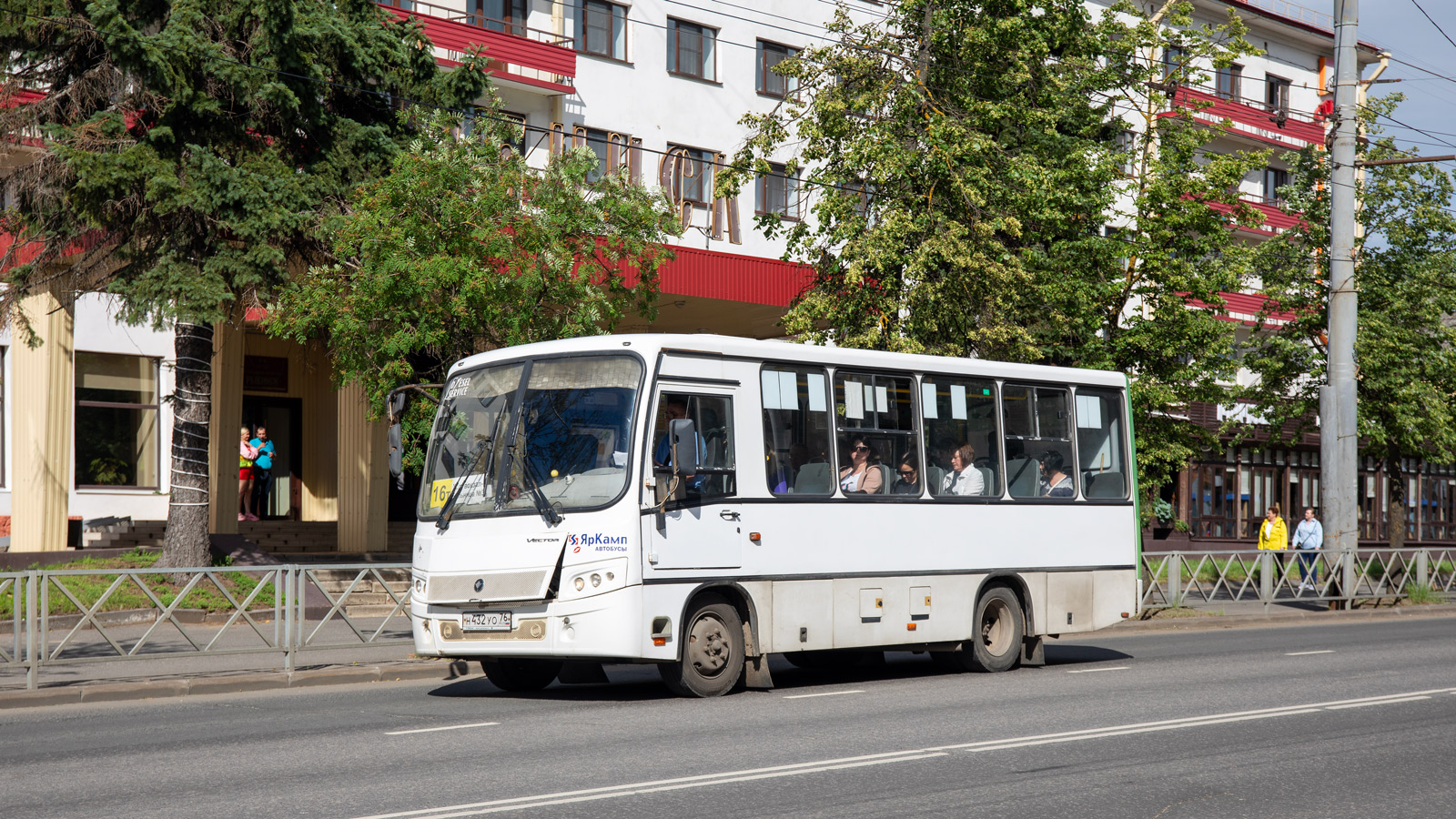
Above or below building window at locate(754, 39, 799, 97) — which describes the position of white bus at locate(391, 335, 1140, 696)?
below

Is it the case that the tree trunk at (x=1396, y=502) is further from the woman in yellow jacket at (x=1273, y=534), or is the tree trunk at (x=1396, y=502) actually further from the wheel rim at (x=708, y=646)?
the wheel rim at (x=708, y=646)

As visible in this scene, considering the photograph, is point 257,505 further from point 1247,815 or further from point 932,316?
point 1247,815

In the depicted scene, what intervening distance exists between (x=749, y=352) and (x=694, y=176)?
22693 millimetres

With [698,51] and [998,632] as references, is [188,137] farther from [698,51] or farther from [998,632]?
[698,51]

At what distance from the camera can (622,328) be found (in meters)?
35.4

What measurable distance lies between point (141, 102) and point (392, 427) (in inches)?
427

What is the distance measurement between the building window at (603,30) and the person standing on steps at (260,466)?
11229 mm

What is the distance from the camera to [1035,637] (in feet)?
50.5

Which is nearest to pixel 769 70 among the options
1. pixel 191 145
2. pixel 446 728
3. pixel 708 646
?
pixel 191 145

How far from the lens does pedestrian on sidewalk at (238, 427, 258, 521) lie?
28922mm

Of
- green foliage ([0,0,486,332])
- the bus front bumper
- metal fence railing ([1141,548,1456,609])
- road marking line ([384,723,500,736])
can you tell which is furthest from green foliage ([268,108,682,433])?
metal fence railing ([1141,548,1456,609])

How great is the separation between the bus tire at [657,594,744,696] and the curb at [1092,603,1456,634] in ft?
29.6

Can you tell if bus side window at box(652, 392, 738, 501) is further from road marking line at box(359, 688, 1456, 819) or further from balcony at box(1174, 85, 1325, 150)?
balcony at box(1174, 85, 1325, 150)

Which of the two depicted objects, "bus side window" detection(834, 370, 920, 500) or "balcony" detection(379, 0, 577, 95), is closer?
"bus side window" detection(834, 370, 920, 500)
